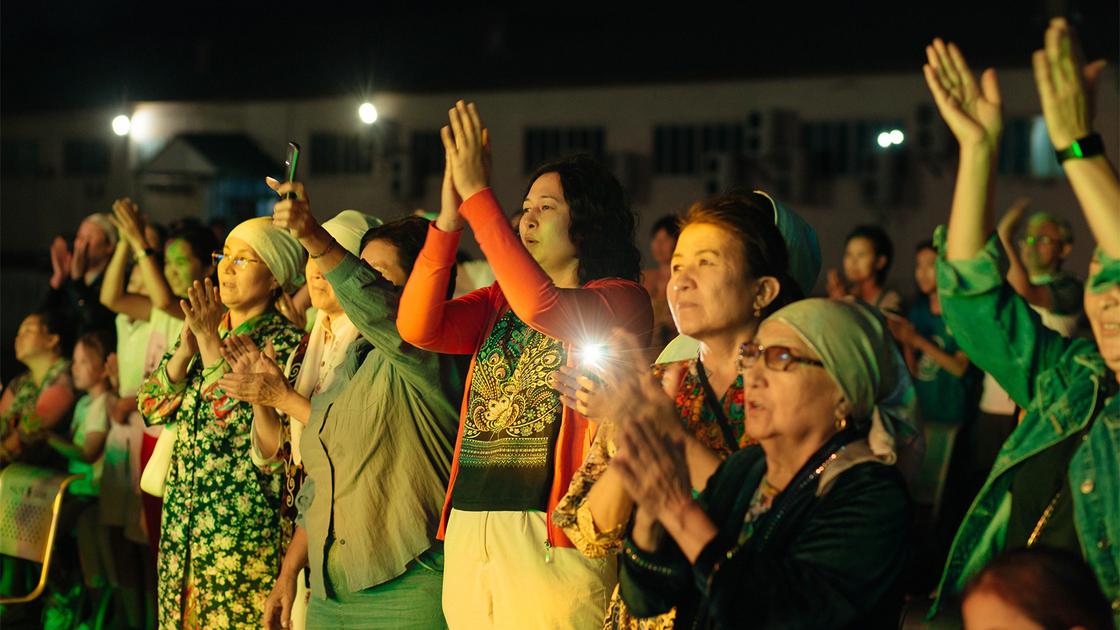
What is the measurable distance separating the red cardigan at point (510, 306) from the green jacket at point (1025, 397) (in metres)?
0.87

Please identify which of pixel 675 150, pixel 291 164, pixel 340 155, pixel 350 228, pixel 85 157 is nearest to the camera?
pixel 291 164

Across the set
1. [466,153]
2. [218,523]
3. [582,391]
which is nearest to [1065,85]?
[582,391]

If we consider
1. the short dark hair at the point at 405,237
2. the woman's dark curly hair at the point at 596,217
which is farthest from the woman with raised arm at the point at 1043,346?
the short dark hair at the point at 405,237

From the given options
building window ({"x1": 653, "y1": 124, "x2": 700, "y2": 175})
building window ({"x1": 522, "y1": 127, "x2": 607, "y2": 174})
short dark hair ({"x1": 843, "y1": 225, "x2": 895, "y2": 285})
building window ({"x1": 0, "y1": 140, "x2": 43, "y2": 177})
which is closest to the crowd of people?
short dark hair ({"x1": 843, "y1": 225, "x2": 895, "y2": 285})

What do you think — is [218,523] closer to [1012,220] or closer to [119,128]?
[1012,220]

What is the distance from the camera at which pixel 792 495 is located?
2645mm

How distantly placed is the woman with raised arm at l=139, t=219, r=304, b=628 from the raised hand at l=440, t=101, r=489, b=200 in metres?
1.74

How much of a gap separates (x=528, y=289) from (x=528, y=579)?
2.56ft

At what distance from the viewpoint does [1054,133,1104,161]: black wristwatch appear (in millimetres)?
2910

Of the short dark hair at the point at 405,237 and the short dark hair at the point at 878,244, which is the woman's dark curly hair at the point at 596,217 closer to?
the short dark hair at the point at 405,237

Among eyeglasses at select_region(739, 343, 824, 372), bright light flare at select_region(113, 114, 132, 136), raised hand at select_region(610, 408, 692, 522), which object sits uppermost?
bright light flare at select_region(113, 114, 132, 136)

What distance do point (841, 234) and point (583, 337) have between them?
86.5ft

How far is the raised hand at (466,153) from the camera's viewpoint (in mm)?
3516

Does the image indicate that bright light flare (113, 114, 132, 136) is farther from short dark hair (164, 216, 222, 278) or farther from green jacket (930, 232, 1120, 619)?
green jacket (930, 232, 1120, 619)
